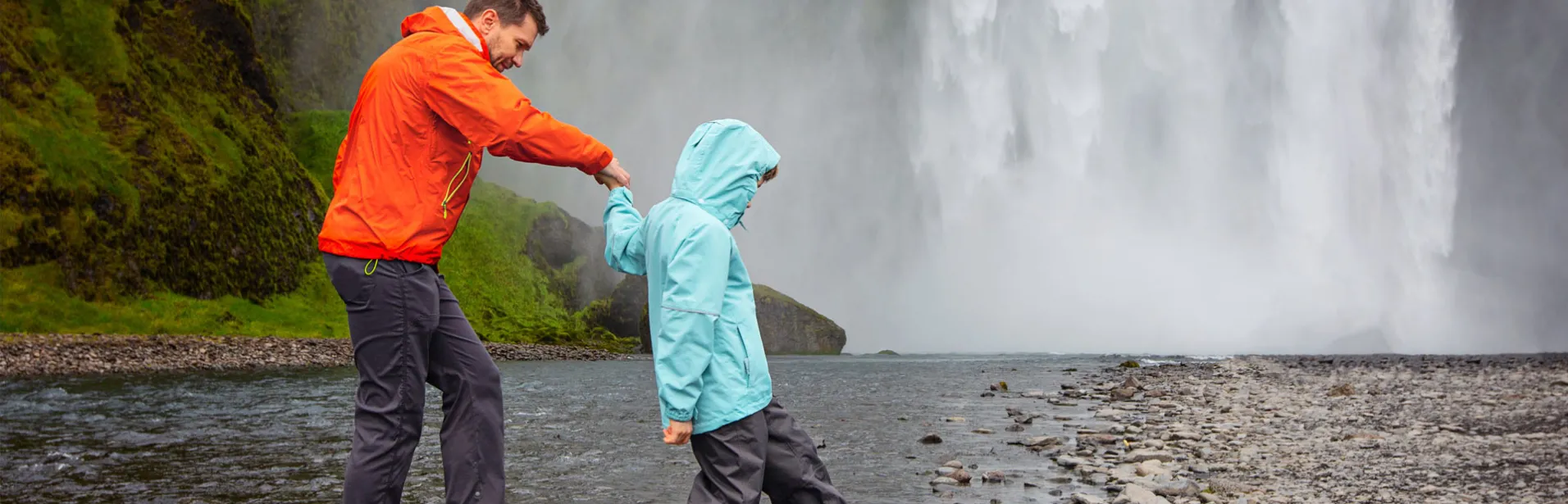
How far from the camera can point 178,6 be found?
104 m

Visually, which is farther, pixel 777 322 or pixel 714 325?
→ pixel 777 322

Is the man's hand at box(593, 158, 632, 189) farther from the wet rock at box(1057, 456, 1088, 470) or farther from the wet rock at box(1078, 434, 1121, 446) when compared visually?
the wet rock at box(1078, 434, 1121, 446)

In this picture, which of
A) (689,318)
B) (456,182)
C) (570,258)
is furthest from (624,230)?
(570,258)

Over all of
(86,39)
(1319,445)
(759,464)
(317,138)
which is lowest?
(1319,445)

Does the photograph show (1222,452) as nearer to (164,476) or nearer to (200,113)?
(164,476)

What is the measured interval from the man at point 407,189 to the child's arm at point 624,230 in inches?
8.1

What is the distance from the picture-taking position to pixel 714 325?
14.9ft

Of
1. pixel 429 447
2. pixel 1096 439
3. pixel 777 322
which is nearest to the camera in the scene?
pixel 429 447

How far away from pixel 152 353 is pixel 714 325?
53644mm

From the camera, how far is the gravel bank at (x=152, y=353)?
3891 cm

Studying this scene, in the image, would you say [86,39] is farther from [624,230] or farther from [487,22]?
[624,230]

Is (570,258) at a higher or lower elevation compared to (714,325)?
higher

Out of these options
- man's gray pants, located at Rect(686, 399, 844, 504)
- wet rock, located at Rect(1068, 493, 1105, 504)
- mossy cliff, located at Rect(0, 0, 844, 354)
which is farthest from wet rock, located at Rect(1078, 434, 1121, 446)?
mossy cliff, located at Rect(0, 0, 844, 354)

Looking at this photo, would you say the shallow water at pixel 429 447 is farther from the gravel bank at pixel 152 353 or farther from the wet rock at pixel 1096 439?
the gravel bank at pixel 152 353
